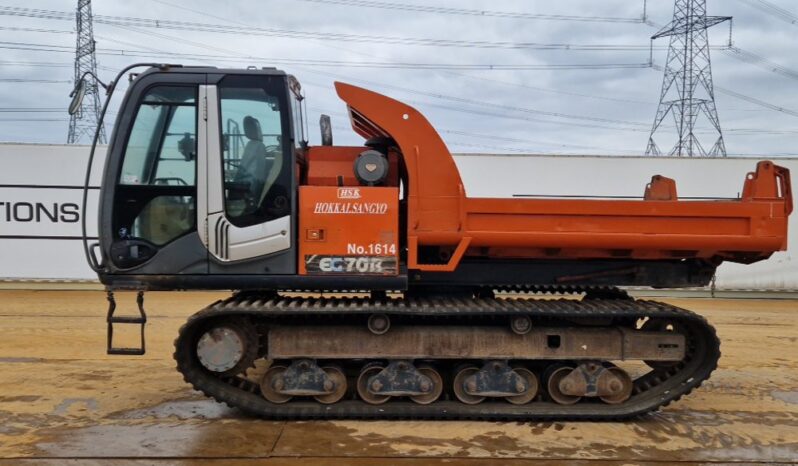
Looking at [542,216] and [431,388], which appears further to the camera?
[431,388]

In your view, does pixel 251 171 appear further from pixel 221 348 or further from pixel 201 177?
pixel 221 348

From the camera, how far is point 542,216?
5.38m

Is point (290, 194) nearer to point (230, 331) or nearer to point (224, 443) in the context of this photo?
point (230, 331)

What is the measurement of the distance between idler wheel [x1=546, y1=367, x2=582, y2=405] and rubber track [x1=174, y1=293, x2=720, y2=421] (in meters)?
0.07

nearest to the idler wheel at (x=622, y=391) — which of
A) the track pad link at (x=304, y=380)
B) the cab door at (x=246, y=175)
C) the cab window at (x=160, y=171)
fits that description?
the track pad link at (x=304, y=380)

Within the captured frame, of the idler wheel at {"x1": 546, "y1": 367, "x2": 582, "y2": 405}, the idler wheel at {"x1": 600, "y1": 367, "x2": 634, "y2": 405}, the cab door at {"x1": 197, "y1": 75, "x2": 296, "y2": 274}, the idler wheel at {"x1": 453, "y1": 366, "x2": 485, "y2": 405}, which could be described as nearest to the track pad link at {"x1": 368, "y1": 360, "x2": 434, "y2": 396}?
the idler wheel at {"x1": 453, "y1": 366, "x2": 485, "y2": 405}

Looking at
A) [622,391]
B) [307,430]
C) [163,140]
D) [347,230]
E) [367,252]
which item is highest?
[163,140]

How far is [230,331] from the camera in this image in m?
5.38

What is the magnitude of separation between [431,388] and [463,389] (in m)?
0.30

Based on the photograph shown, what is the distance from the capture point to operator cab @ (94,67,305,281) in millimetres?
5215

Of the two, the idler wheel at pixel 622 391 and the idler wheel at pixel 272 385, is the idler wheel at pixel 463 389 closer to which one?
the idler wheel at pixel 622 391

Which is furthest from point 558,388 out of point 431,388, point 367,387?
point 367,387

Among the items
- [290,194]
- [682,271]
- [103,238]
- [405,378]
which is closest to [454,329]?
[405,378]

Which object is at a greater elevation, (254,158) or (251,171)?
(254,158)
